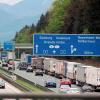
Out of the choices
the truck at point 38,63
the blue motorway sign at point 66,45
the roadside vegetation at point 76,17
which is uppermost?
the roadside vegetation at point 76,17

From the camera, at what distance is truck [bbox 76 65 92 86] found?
182 feet

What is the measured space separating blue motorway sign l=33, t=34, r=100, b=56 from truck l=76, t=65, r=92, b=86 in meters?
14.1

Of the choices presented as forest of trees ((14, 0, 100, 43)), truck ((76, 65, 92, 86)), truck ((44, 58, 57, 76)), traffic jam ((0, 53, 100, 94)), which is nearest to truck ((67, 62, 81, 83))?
traffic jam ((0, 53, 100, 94))

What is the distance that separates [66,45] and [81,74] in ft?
55.2

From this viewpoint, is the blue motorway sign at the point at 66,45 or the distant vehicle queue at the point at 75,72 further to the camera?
the distant vehicle queue at the point at 75,72

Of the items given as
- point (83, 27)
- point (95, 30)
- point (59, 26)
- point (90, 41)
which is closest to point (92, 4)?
point (95, 30)

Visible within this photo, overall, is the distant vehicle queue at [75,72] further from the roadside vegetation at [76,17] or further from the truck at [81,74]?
the roadside vegetation at [76,17]

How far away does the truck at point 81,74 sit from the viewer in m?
55.6

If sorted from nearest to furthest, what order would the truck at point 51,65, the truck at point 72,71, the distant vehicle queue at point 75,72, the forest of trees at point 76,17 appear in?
the distant vehicle queue at point 75,72 < the truck at point 72,71 < the truck at point 51,65 < the forest of trees at point 76,17

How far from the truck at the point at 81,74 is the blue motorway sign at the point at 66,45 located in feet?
46.2

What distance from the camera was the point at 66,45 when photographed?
40688 millimetres

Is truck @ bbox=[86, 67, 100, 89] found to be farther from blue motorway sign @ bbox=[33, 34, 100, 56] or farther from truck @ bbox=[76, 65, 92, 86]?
blue motorway sign @ bbox=[33, 34, 100, 56]

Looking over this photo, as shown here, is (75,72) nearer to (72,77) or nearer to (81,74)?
(72,77)

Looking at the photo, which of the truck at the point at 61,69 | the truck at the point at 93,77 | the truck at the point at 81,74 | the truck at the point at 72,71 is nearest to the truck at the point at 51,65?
the truck at the point at 61,69
